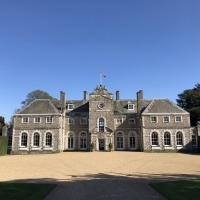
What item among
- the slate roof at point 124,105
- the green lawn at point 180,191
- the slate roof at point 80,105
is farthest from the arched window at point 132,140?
the green lawn at point 180,191

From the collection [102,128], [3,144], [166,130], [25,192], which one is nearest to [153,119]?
[166,130]

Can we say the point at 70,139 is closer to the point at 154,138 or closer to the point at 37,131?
the point at 37,131

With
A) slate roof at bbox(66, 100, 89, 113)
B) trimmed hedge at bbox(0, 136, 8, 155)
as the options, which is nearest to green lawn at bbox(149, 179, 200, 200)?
trimmed hedge at bbox(0, 136, 8, 155)

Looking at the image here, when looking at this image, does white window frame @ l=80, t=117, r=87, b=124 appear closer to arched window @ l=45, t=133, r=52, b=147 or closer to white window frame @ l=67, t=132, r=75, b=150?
white window frame @ l=67, t=132, r=75, b=150

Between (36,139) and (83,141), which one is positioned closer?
(36,139)

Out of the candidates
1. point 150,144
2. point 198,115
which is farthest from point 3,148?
point 198,115

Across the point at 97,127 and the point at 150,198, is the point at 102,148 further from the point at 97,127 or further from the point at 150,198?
the point at 150,198

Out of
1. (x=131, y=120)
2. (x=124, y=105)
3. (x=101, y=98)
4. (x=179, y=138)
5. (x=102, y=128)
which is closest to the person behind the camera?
(x=179, y=138)

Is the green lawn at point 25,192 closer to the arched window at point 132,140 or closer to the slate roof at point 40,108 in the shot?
the slate roof at point 40,108

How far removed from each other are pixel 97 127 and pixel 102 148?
3.47 m

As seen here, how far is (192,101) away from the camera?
50.9 meters

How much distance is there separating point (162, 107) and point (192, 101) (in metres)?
18.9

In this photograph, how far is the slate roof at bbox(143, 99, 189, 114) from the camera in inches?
1383

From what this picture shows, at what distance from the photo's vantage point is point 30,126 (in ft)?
117
